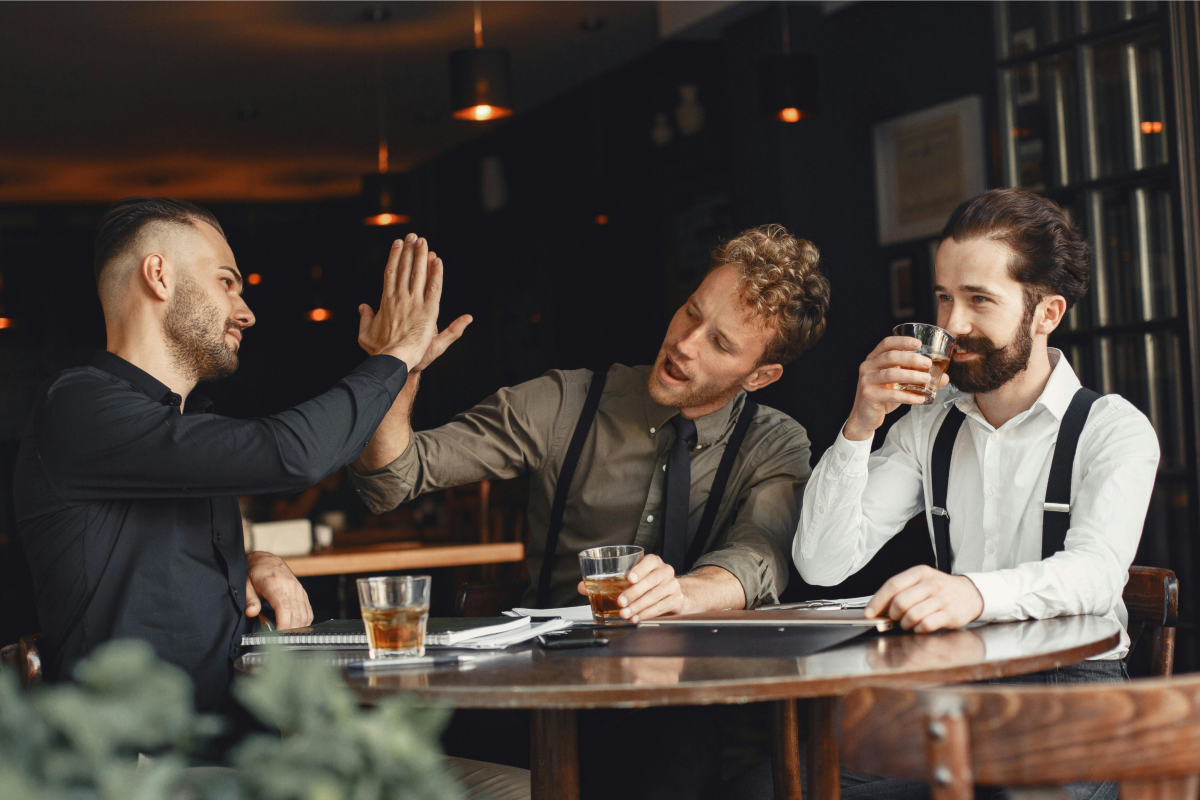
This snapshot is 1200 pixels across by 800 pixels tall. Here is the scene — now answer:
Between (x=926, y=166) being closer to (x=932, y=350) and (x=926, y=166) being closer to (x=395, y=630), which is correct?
(x=932, y=350)

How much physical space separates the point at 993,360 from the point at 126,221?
4.63 feet

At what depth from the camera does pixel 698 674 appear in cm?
114

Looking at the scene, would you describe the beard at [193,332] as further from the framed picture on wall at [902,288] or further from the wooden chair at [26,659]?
the framed picture on wall at [902,288]

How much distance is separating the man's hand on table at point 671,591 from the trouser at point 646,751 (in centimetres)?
21

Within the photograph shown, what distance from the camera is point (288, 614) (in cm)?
176

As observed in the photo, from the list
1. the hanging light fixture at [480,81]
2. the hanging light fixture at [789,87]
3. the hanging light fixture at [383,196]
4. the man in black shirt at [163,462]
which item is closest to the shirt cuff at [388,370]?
the man in black shirt at [163,462]

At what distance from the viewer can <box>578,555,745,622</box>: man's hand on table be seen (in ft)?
5.15

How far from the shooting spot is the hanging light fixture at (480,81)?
4355 mm

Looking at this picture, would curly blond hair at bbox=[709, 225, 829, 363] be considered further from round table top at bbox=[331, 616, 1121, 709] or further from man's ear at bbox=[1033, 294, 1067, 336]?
round table top at bbox=[331, 616, 1121, 709]

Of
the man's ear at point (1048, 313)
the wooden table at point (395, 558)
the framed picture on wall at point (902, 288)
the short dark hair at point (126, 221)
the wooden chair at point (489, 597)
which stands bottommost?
the wooden table at point (395, 558)

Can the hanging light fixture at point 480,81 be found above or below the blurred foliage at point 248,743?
above

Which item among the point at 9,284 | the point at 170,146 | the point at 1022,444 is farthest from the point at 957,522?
the point at 9,284

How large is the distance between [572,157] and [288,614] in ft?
18.4

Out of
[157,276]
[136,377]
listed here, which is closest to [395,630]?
[136,377]
